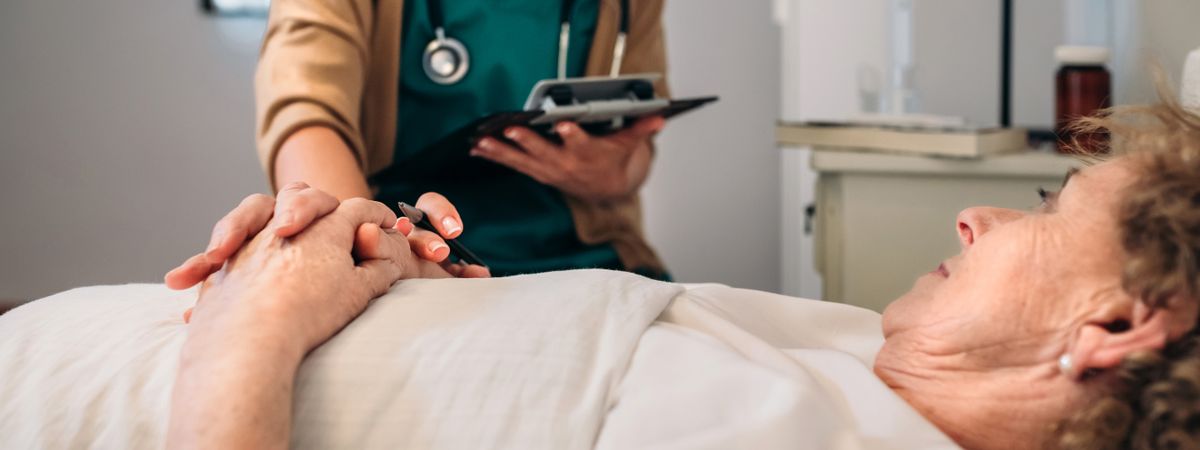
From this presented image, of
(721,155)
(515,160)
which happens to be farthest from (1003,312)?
(721,155)

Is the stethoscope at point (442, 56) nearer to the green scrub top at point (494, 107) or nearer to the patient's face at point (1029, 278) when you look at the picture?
the green scrub top at point (494, 107)

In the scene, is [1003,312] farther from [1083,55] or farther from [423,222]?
[1083,55]

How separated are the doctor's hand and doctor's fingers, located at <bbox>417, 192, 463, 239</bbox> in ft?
1.08

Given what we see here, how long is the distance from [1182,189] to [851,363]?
0.26 metres

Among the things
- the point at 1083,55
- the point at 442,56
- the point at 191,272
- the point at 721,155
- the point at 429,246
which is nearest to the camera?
the point at 191,272

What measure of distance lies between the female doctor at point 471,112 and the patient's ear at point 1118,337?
2.70ft

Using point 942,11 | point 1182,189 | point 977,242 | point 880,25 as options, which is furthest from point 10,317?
point 880,25

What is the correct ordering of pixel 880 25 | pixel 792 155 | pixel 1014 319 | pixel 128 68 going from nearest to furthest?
pixel 1014 319
pixel 880 25
pixel 792 155
pixel 128 68

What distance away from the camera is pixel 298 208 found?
852 millimetres

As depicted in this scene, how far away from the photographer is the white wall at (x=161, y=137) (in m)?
3.13

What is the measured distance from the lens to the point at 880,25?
2.58 meters

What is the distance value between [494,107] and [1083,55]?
0.95m

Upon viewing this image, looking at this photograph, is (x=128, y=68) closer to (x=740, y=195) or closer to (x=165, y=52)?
(x=165, y=52)

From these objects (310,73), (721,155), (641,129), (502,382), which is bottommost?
(721,155)
